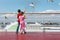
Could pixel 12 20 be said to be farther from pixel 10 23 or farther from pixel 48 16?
pixel 48 16

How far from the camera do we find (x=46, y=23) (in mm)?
11125

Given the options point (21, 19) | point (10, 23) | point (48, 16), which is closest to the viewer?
point (21, 19)

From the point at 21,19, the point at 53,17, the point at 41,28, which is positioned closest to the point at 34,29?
the point at 41,28

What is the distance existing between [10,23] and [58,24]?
2623 millimetres

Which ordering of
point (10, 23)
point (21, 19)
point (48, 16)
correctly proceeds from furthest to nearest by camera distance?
1. point (10, 23)
2. point (48, 16)
3. point (21, 19)

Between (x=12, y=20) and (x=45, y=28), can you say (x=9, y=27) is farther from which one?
(x=45, y=28)

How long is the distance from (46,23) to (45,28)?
0.27 metres

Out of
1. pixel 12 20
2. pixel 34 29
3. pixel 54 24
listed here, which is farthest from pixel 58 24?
pixel 12 20

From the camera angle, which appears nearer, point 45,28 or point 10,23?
point 45,28

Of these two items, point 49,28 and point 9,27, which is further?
point 9,27

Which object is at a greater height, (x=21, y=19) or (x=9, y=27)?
(x=21, y=19)

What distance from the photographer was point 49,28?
443 inches

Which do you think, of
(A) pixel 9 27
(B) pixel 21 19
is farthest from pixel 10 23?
(B) pixel 21 19

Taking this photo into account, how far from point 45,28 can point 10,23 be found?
2058 mm
